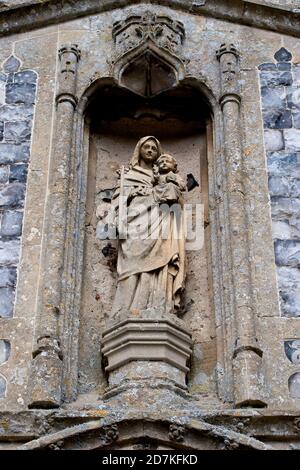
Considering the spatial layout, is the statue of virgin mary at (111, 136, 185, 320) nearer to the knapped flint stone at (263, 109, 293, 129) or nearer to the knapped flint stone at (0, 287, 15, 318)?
the knapped flint stone at (0, 287, 15, 318)

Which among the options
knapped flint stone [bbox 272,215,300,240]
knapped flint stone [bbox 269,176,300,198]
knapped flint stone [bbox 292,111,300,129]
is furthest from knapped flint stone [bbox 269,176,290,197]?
knapped flint stone [bbox 292,111,300,129]

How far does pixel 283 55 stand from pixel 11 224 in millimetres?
2935

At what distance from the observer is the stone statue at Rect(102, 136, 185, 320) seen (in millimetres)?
A: 8891

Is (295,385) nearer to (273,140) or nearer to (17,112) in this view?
(273,140)

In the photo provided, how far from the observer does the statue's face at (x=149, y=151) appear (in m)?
9.97

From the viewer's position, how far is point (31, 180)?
964 cm

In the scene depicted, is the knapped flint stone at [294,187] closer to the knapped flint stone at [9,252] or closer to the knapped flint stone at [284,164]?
the knapped flint stone at [284,164]

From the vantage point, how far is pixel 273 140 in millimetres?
9922

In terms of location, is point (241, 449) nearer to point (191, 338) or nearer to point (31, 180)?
point (191, 338)

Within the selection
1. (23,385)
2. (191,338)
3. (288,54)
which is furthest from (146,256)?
(288,54)

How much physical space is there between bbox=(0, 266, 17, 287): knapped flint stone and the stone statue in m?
0.78

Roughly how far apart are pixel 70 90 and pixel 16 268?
1.80 m

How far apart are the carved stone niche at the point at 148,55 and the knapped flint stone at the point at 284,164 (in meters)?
1.11

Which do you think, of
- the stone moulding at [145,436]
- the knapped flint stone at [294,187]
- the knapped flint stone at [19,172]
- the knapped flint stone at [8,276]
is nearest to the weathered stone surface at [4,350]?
the knapped flint stone at [8,276]
